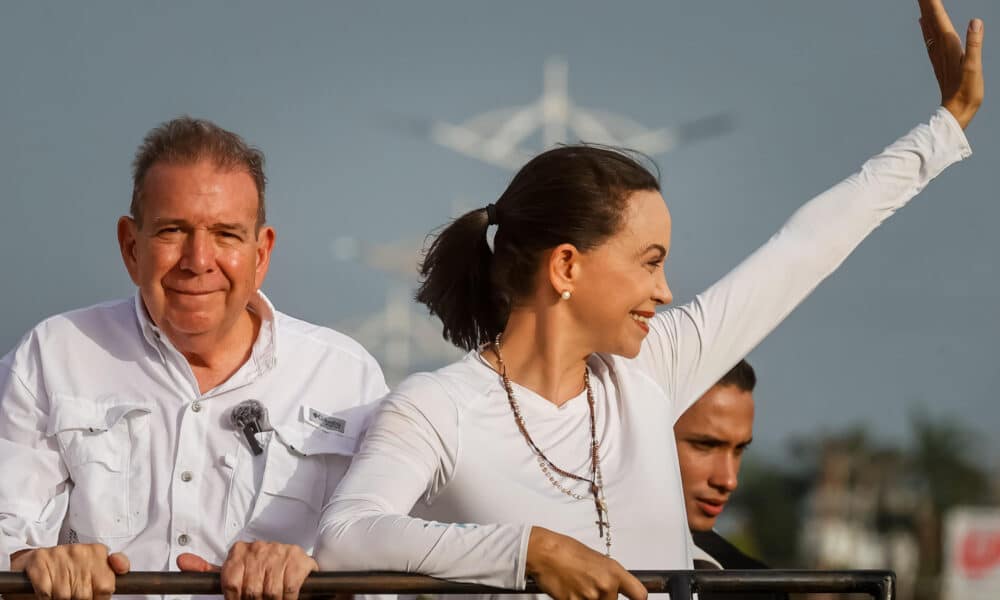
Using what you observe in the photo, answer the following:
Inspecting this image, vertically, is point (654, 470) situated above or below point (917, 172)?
below

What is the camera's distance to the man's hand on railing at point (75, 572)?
149 inches

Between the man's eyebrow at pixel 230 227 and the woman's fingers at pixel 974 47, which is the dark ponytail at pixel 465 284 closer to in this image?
the man's eyebrow at pixel 230 227

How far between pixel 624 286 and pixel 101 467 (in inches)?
52.6

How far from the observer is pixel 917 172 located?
4.83m

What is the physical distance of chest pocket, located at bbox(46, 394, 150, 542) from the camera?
4598 millimetres

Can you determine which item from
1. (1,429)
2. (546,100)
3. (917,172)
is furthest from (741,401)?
(546,100)

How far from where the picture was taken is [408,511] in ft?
13.3

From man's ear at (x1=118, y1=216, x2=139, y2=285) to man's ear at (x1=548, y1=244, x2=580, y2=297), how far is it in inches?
41.2

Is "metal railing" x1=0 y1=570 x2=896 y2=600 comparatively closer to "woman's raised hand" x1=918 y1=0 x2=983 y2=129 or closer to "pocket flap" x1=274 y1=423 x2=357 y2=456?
"pocket flap" x1=274 y1=423 x2=357 y2=456

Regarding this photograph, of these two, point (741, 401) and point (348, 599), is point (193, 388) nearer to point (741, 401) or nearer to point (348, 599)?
point (348, 599)

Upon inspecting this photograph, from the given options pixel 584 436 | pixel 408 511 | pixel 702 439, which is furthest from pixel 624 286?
pixel 702 439

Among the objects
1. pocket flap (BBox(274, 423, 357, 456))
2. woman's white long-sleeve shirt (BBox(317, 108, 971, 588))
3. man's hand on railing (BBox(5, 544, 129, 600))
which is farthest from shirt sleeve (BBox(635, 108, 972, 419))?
man's hand on railing (BBox(5, 544, 129, 600))

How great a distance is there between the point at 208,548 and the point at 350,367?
1.95 feet

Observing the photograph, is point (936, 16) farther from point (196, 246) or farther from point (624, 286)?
point (196, 246)
